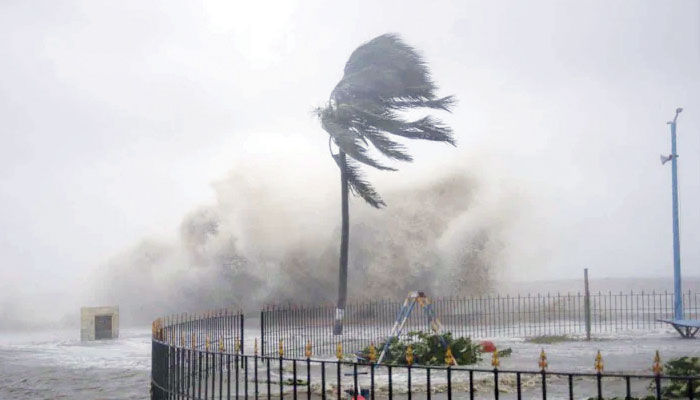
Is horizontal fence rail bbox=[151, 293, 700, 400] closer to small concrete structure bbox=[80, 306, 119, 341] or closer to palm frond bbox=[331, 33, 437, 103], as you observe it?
small concrete structure bbox=[80, 306, 119, 341]

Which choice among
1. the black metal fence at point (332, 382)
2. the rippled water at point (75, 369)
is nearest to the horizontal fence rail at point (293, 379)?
the black metal fence at point (332, 382)

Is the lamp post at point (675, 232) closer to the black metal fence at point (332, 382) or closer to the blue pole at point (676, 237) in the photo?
the blue pole at point (676, 237)

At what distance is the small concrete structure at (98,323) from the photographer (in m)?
27.8

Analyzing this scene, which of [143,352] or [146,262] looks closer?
[143,352]

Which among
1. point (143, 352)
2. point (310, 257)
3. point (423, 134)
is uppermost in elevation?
point (423, 134)

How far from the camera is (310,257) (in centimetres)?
4084

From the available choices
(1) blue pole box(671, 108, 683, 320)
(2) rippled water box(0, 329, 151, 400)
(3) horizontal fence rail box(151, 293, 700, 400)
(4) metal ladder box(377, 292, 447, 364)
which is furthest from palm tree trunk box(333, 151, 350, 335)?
(1) blue pole box(671, 108, 683, 320)

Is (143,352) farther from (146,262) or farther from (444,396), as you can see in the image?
(146,262)

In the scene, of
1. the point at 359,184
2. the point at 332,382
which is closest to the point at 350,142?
the point at 359,184

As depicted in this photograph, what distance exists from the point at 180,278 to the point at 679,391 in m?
37.2

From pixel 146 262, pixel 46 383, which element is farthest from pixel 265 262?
pixel 46 383

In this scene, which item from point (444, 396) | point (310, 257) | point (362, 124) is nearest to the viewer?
point (444, 396)

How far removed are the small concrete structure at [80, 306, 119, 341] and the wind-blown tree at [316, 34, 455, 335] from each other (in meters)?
8.85

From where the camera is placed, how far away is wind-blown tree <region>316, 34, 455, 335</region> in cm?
2823
